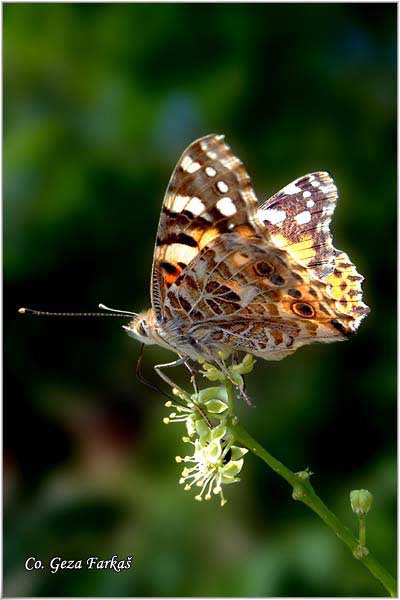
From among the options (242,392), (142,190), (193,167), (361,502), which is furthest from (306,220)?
(142,190)

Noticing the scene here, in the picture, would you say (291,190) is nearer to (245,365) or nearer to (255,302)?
(255,302)

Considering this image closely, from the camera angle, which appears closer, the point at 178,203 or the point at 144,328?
the point at 178,203

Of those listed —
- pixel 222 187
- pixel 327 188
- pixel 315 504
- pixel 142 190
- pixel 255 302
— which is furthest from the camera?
pixel 142 190

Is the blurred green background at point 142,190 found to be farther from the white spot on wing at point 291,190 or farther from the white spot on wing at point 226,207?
the white spot on wing at point 226,207

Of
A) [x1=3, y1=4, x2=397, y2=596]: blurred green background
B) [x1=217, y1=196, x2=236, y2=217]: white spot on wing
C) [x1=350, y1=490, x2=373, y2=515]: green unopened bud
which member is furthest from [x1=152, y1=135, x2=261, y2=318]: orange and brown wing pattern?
[x1=3, y1=4, x2=397, y2=596]: blurred green background

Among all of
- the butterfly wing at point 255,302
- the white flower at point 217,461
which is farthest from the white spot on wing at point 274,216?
the white flower at point 217,461

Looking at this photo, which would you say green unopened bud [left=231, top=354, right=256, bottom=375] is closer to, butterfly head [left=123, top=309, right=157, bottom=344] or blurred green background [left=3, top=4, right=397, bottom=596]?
butterfly head [left=123, top=309, right=157, bottom=344]

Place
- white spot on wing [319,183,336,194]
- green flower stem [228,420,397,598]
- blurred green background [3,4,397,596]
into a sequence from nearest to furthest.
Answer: green flower stem [228,420,397,598]
white spot on wing [319,183,336,194]
blurred green background [3,4,397,596]
